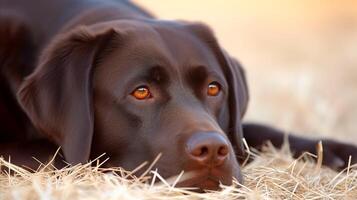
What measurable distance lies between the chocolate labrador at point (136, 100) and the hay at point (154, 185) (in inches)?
3.6

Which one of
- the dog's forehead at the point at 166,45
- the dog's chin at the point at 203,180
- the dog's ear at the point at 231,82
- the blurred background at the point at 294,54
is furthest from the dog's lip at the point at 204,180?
the blurred background at the point at 294,54

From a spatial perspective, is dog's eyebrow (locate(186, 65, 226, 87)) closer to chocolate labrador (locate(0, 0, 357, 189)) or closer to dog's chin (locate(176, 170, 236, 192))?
chocolate labrador (locate(0, 0, 357, 189))

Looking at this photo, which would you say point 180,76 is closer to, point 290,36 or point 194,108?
point 194,108

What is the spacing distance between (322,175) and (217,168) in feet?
3.57

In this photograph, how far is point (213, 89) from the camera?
3.76 metres

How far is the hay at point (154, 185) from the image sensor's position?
2850mm

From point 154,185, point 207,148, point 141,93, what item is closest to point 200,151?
point 207,148

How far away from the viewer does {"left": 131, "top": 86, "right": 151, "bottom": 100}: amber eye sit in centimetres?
353

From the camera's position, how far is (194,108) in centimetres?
350

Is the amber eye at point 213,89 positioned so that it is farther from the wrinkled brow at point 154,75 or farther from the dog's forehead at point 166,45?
the wrinkled brow at point 154,75

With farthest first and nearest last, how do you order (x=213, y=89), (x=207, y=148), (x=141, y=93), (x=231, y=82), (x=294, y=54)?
(x=294, y=54)
(x=231, y=82)
(x=213, y=89)
(x=141, y=93)
(x=207, y=148)

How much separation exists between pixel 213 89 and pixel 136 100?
0.40m

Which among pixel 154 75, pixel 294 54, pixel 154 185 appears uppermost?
pixel 154 75

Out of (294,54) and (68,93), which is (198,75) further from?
(294,54)
